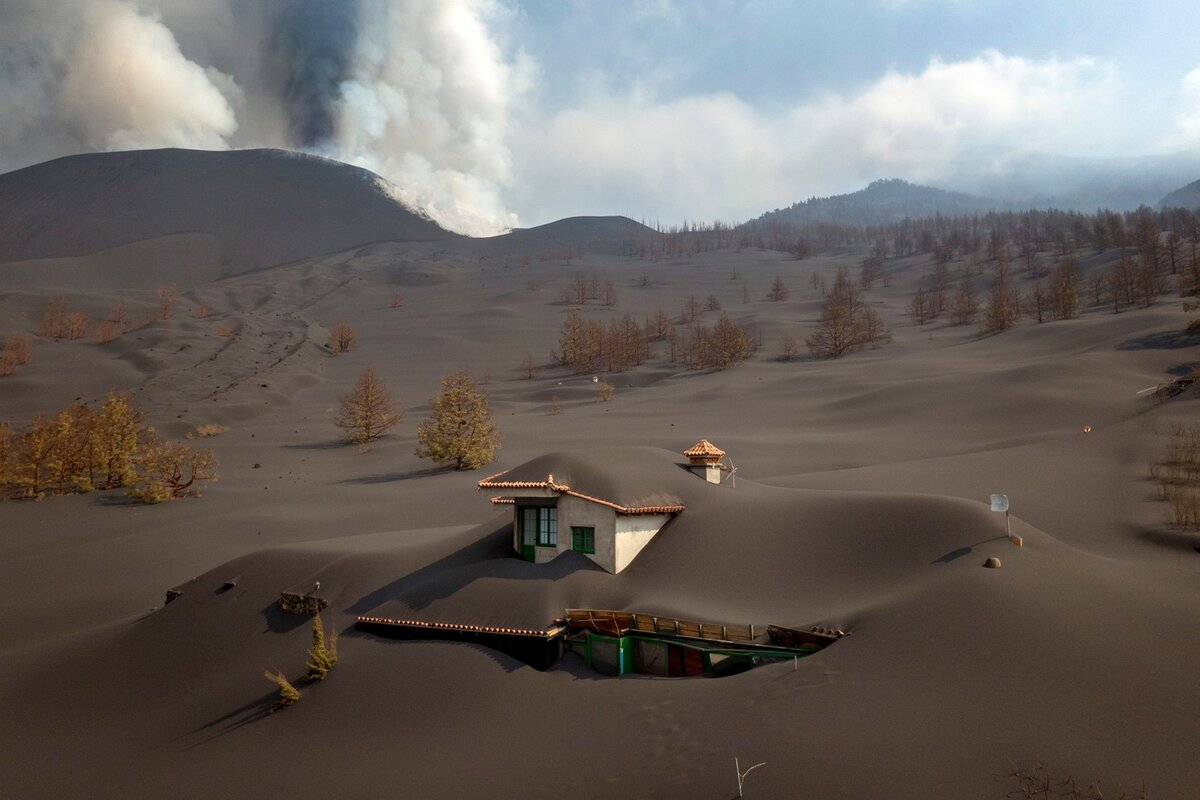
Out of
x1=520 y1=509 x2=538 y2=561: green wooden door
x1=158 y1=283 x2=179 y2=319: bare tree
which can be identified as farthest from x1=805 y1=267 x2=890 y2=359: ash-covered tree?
x1=158 y1=283 x2=179 y2=319: bare tree

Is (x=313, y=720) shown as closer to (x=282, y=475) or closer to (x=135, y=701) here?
(x=135, y=701)

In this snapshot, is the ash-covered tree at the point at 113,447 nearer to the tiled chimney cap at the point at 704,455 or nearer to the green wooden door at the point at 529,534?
the green wooden door at the point at 529,534

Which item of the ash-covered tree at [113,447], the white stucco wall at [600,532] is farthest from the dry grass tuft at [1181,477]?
the ash-covered tree at [113,447]

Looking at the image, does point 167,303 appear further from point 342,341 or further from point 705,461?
point 705,461

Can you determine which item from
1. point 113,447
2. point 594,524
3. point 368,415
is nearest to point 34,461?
point 113,447

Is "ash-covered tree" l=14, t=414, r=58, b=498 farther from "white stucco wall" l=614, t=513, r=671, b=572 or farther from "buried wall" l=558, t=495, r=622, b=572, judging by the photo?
"white stucco wall" l=614, t=513, r=671, b=572

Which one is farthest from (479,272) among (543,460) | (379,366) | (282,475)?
(543,460)
